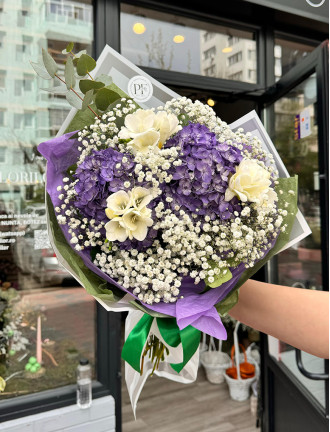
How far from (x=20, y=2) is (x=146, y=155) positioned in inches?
77.0

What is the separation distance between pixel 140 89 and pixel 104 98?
0.16 m

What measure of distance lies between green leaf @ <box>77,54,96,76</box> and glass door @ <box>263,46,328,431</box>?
1559 mm

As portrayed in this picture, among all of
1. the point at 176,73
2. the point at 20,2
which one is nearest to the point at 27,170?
the point at 20,2

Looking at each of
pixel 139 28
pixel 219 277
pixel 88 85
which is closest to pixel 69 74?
pixel 88 85

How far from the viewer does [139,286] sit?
0.73m

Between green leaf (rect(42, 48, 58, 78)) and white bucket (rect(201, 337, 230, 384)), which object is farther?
white bucket (rect(201, 337, 230, 384))

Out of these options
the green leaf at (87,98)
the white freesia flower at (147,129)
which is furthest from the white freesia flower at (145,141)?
the green leaf at (87,98)

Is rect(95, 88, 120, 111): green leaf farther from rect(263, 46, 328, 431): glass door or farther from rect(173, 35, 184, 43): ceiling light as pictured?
rect(173, 35, 184, 43): ceiling light

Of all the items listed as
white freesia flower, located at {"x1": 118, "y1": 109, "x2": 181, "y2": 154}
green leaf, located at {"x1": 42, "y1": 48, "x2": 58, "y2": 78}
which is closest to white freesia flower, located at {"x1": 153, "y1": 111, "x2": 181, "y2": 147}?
white freesia flower, located at {"x1": 118, "y1": 109, "x2": 181, "y2": 154}

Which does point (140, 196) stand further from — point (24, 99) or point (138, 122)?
point (24, 99)

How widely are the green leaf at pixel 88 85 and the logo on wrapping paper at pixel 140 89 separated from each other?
0.32ft

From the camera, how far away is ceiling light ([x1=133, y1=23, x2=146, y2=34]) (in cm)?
233

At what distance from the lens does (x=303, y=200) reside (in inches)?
94.7

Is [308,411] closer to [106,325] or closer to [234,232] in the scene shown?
[106,325]
